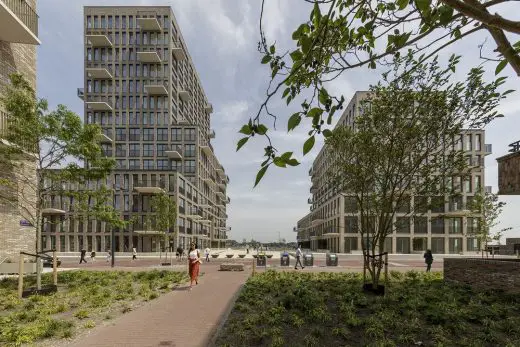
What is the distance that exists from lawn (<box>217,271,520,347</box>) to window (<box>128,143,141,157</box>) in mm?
55467

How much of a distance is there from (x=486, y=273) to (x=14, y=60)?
22.3 m

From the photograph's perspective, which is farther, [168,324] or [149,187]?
[149,187]

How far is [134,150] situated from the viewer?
202ft

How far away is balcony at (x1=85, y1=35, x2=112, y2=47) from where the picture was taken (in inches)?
2297

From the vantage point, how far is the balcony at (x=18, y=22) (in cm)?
1427

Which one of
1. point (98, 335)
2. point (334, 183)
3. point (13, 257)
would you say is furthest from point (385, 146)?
point (13, 257)

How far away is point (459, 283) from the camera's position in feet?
45.2

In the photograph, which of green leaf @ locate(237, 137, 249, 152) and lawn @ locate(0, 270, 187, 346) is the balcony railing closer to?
lawn @ locate(0, 270, 187, 346)

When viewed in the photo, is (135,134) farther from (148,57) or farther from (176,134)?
(148,57)

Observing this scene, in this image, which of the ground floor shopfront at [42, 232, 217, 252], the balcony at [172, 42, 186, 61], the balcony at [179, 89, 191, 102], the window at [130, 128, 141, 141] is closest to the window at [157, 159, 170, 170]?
the window at [130, 128, 141, 141]

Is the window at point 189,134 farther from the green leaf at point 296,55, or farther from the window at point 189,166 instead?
the green leaf at point 296,55

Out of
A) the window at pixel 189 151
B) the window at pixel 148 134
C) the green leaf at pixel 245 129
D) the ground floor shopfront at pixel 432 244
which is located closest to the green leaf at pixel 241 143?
the green leaf at pixel 245 129

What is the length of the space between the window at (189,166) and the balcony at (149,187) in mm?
11406

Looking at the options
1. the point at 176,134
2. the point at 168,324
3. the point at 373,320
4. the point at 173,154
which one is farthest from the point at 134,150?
the point at 373,320
